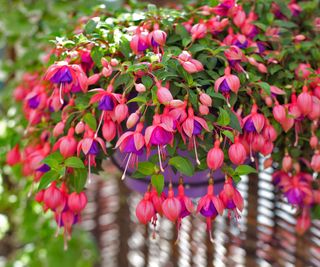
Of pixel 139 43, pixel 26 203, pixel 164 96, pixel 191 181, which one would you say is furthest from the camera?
pixel 26 203

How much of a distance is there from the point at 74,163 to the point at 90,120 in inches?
2.5

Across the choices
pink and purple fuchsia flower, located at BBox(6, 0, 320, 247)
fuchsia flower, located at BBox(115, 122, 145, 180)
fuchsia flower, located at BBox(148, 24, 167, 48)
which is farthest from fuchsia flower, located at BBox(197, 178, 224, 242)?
fuchsia flower, located at BBox(148, 24, 167, 48)

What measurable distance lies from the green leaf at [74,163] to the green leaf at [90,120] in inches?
1.8

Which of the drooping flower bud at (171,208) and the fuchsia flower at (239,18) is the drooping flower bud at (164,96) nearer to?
the drooping flower bud at (171,208)

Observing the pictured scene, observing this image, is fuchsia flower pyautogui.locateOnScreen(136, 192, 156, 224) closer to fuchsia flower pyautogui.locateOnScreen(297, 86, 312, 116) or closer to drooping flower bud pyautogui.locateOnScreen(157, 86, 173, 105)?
drooping flower bud pyautogui.locateOnScreen(157, 86, 173, 105)

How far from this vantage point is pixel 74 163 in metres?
0.58

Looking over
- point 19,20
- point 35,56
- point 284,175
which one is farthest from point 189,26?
point 19,20

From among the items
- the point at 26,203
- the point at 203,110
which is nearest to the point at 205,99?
the point at 203,110

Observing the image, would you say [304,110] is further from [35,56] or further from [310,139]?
[35,56]

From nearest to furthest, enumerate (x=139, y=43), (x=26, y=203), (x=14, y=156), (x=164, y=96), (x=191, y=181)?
(x=164, y=96)
(x=139, y=43)
(x=191, y=181)
(x=14, y=156)
(x=26, y=203)

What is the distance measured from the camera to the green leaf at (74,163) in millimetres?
574

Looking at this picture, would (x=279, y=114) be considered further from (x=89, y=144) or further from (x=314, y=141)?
(x=89, y=144)

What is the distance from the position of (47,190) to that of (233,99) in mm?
282

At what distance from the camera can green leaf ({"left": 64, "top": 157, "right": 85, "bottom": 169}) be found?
574 millimetres
